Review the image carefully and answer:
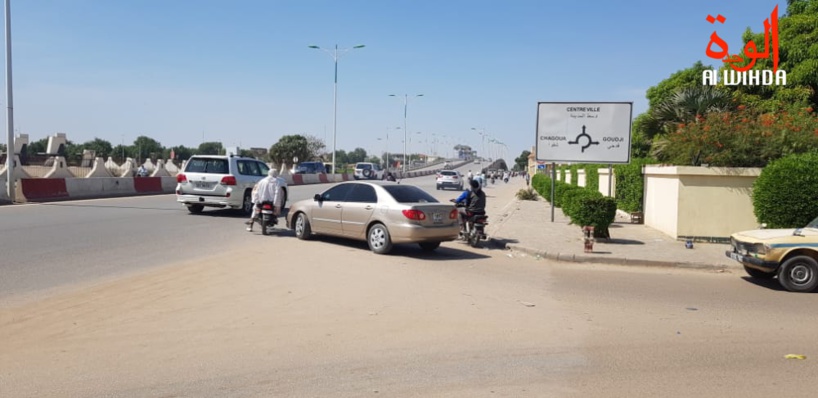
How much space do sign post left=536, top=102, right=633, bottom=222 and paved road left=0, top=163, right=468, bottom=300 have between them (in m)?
9.36

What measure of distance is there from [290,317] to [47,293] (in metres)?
3.27

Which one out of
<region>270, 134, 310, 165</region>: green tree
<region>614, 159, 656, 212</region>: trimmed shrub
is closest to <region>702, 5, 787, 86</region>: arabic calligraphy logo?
<region>614, 159, 656, 212</region>: trimmed shrub

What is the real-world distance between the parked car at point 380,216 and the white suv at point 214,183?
16.2ft

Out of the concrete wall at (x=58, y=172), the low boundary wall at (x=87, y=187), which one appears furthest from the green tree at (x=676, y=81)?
the concrete wall at (x=58, y=172)

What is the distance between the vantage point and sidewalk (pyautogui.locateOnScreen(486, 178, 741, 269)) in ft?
39.1

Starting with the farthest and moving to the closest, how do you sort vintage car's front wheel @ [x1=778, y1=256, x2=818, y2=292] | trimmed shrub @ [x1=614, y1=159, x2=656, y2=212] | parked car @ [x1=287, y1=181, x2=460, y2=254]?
1. trimmed shrub @ [x1=614, y1=159, x2=656, y2=212]
2. parked car @ [x1=287, y1=181, x2=460, y2=254]
3. vintage car's front wheel @ [x1=778, y1=256, x2=818, y2=292]

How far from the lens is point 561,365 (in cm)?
551

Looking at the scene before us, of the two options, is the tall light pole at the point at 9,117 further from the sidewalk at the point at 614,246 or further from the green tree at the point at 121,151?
the green tree at the point at 121,151

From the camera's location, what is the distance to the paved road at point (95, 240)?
9.23 m

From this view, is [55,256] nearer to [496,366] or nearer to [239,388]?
[239,388]

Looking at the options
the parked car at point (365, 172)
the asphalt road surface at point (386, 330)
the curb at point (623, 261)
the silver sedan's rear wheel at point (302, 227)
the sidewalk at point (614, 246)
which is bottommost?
the asphalt road surface at point (386, 330)

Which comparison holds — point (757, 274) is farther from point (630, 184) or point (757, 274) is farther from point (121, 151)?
point (121, 151)

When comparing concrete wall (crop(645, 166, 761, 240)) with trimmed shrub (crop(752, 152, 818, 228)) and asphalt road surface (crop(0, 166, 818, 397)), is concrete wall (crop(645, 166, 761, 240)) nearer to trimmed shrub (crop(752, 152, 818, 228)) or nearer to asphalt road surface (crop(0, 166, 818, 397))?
trimmed shrub (crop(752, 152, 818, 228))

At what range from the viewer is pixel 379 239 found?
1212cm
